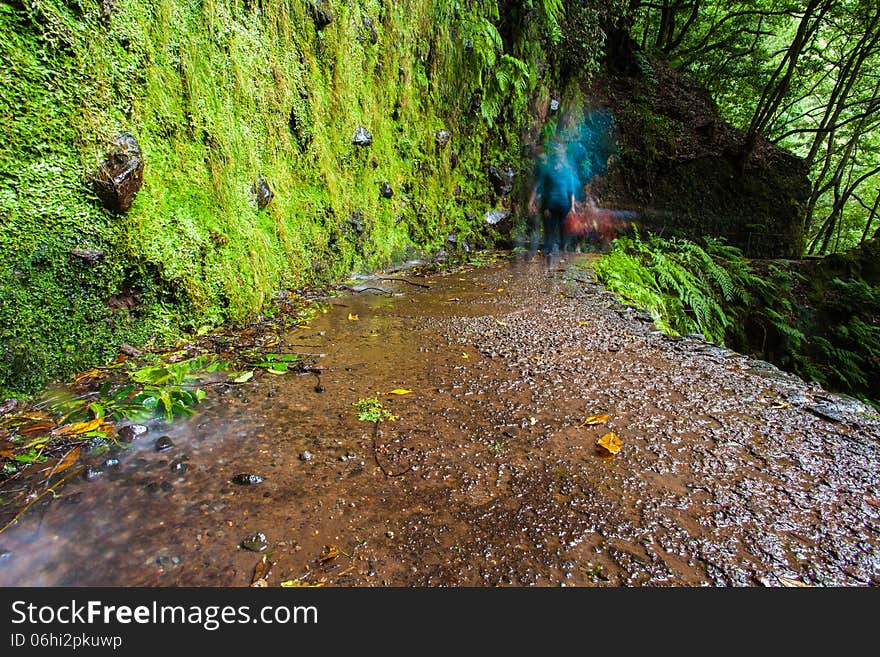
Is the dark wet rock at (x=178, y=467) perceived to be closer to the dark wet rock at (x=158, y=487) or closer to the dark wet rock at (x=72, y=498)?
the dark wet rock at (x=158, y=487)

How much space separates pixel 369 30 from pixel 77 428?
5.91 meters

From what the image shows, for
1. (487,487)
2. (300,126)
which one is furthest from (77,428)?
(300,126)

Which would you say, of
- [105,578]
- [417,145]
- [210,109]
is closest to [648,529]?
[105,578]

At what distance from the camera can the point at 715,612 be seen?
4.47 ft

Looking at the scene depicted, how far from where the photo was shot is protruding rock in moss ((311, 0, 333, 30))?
509 centimetres

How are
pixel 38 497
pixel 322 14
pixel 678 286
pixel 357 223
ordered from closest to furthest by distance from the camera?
pixel 38 497, pixel 322 14, pixel 357 223, pixel 678 286

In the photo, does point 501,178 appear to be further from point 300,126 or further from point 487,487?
point 487,487

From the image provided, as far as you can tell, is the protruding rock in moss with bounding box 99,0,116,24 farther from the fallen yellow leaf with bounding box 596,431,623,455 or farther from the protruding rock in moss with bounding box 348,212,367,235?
the fallen yellow leaf with bounding box 596,431,623,455

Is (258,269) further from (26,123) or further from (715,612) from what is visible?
(715,612)

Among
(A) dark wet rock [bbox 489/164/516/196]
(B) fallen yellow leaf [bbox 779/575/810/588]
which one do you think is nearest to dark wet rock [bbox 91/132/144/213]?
(B) fallen yellow leaf [bbox 779/575/810/588]

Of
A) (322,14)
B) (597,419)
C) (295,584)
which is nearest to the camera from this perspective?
(295,584)

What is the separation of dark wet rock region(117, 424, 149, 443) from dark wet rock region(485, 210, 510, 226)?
24.1 feet

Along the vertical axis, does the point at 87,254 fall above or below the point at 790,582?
above

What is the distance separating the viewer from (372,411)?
256cm
